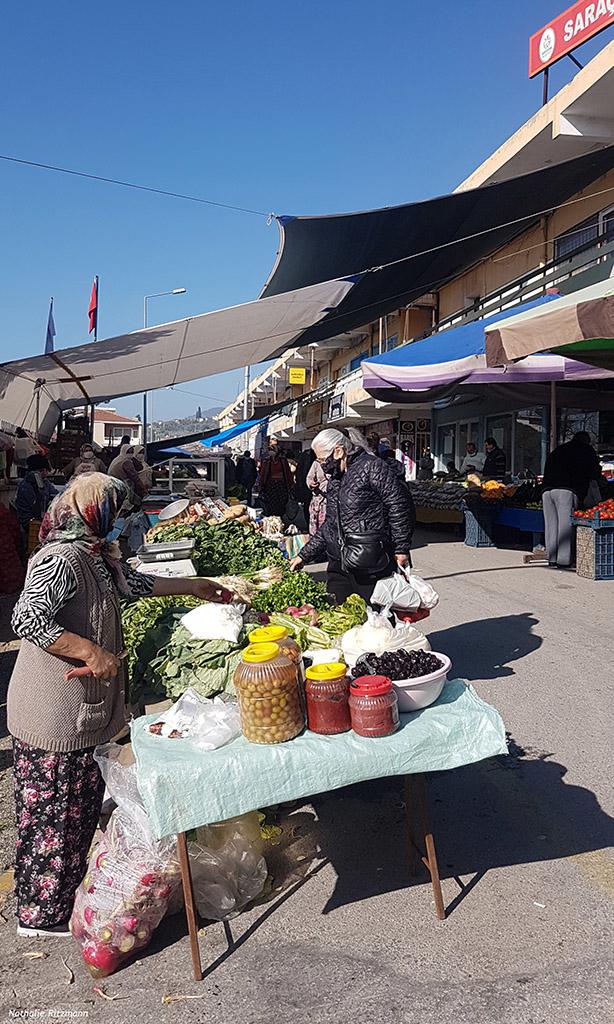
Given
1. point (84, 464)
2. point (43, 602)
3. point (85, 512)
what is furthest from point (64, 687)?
point (84, 464)

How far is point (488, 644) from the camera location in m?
6.68

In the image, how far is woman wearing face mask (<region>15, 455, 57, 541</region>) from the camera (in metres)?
9.55

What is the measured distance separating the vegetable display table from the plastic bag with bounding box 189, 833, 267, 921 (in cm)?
30

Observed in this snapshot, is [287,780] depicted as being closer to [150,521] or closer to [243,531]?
[243,531]

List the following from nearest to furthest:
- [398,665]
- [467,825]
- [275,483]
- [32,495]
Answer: [398,665]
[467,825]
[32,495]
[275,483]

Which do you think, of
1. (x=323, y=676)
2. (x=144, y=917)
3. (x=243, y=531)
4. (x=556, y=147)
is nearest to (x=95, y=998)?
(x=144, y=917)

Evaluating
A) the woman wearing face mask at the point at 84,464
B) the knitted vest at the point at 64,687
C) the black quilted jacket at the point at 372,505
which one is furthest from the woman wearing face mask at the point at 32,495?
the knitted vest at the point at 64,687

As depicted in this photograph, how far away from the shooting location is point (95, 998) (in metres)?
2.48

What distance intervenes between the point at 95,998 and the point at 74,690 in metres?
1.04

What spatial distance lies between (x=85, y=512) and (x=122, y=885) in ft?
4.56

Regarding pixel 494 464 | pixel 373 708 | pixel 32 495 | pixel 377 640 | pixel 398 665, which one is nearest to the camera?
pixel 373 708

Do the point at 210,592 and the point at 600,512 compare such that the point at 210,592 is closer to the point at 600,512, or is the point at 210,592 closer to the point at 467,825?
the point at 467,825

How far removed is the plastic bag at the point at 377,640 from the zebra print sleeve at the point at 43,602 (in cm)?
123

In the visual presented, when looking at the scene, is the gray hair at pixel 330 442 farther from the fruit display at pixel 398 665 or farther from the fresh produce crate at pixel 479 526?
the fresh produce crate at pixel 479 526
